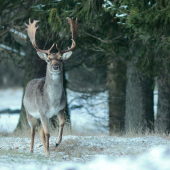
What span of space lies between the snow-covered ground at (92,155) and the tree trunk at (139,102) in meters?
2.36

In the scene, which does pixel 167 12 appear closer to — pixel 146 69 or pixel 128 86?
pixel 146 69

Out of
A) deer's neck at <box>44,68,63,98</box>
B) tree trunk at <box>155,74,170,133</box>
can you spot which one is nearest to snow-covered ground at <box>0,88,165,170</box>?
deer's neck at <box>44,68,63,98</box>

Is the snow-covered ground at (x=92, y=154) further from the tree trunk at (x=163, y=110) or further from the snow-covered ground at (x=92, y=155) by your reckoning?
the tree trunk at (x=163, y=110)

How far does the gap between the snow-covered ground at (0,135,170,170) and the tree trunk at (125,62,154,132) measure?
2358 mm

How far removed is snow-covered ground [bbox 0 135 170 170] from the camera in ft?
14.5

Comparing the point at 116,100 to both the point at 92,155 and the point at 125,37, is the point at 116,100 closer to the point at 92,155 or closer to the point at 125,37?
the point at 125,37

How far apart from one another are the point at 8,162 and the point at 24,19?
20.3ft

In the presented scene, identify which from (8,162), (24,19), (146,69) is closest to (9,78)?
(24,19)

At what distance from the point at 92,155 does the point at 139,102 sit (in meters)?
4.46

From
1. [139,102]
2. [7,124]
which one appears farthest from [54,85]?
[7,124]

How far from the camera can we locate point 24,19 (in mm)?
9984

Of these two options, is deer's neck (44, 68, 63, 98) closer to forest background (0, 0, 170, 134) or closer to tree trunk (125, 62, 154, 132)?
forest background (0, 0, 170, 134)

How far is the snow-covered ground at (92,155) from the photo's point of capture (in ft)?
14.5

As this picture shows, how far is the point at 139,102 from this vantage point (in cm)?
994
